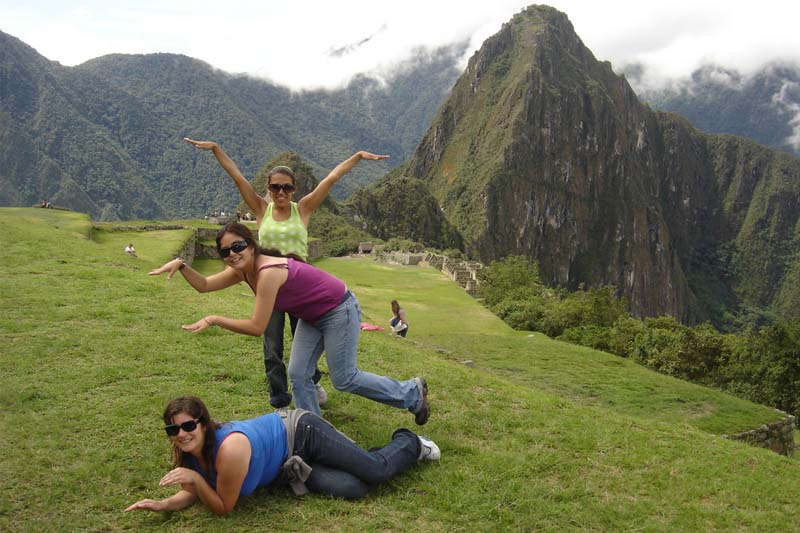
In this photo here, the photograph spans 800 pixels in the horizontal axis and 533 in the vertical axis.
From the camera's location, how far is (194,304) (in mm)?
9852

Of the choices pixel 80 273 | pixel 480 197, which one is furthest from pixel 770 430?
pixel 480 197

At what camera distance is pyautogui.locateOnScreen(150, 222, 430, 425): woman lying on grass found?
434 centimetres

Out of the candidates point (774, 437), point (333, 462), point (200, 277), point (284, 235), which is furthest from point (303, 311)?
point (774, 437)

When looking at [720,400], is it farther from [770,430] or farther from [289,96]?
[289,96]

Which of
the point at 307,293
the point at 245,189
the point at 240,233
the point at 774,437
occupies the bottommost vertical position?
the point at 774,437

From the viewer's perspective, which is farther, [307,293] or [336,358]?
[336,358]

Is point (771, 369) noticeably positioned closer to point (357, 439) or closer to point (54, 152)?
point (357, 439)

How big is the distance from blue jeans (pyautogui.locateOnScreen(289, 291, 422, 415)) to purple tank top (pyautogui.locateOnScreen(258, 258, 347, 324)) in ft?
0.29

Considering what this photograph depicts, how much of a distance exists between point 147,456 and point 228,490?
1191mm

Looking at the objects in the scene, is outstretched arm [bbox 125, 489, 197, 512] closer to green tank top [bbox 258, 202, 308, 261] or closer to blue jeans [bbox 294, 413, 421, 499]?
blue jeans [bbox 294, 413, 421, 499]

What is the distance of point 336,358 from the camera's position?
4758mm

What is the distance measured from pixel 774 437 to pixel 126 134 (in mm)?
122075

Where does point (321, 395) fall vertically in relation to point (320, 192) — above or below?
below

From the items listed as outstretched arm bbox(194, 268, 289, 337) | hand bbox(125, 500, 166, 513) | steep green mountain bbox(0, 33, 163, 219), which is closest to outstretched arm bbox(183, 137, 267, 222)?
outstretched arm bbox(194, 268, 289, 337)
